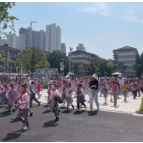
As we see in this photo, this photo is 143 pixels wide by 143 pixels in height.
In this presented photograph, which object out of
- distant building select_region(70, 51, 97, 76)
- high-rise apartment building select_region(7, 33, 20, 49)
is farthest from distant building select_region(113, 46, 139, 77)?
high-rise apartment building select_region(7, 33, 20, 49)

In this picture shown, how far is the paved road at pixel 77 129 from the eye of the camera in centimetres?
602

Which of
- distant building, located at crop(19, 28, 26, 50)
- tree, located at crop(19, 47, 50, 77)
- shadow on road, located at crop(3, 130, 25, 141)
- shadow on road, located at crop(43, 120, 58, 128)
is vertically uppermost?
distant building, located at crop(19, 28, 26, 50)

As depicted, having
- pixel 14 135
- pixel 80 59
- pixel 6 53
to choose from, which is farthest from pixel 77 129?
pixel 80 59

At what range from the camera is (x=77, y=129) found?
23.2 ft

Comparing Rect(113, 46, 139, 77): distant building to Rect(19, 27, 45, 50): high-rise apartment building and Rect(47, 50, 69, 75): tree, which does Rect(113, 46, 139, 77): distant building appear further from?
Rect(19, 27, 45, 50): high-rise apartment building

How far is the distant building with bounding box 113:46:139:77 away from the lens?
84625 millimetres

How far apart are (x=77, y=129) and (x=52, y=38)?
125 meters

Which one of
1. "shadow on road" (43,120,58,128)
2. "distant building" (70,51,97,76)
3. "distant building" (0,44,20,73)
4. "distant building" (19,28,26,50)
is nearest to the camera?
"shadow on road" (43,120,58,128)

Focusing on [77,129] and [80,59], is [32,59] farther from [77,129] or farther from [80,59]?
[80,59]

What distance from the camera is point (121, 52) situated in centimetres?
8725

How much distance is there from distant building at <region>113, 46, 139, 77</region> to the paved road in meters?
77.7

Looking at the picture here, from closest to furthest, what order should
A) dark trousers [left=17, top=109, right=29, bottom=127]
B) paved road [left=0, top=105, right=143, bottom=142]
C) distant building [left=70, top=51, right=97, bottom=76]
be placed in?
paved road [left=0, top=105, right=143, bottom=142] → dark trousers [left=17, top=109, right=29, bottom=127] → distant building [left=70, top=51, right=97, bottom=76]

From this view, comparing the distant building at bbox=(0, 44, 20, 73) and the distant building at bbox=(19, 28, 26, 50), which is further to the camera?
the distant building at bbox=(19, 28, 26, 50)

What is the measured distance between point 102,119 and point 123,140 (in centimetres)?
287
